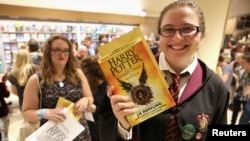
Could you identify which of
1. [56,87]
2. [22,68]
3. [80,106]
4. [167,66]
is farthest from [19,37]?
[167,66]

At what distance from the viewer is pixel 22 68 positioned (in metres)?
2.89

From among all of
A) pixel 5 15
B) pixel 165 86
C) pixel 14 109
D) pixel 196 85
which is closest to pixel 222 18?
pixel 196 85

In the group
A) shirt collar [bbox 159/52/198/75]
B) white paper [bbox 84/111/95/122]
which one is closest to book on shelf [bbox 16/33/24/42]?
white paper [bbox 84/111/95/122]

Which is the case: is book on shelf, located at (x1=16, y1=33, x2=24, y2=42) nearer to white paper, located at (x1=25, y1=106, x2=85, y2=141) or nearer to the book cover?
white paper, located at (x1=25, y1=106, x2=85, y2=141)

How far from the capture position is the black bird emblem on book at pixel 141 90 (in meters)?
0.76

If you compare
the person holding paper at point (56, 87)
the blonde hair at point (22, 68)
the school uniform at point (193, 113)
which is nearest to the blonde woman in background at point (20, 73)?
the blonde hair at point (22, 68)

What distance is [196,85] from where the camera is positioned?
3.00 ft

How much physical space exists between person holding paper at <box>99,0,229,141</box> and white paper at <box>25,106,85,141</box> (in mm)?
721

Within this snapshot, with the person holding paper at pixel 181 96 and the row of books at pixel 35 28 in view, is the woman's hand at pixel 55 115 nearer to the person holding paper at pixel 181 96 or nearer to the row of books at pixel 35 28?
the person holding paper at pixel 181 96

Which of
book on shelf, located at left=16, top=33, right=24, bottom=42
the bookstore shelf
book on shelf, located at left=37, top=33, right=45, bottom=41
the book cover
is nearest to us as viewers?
the book cover

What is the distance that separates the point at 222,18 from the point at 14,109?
4.66 m

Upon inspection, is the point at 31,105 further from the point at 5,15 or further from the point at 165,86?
the point at 5,15

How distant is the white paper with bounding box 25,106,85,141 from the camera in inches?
59.8

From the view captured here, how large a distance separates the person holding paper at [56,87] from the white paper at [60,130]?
45mm
